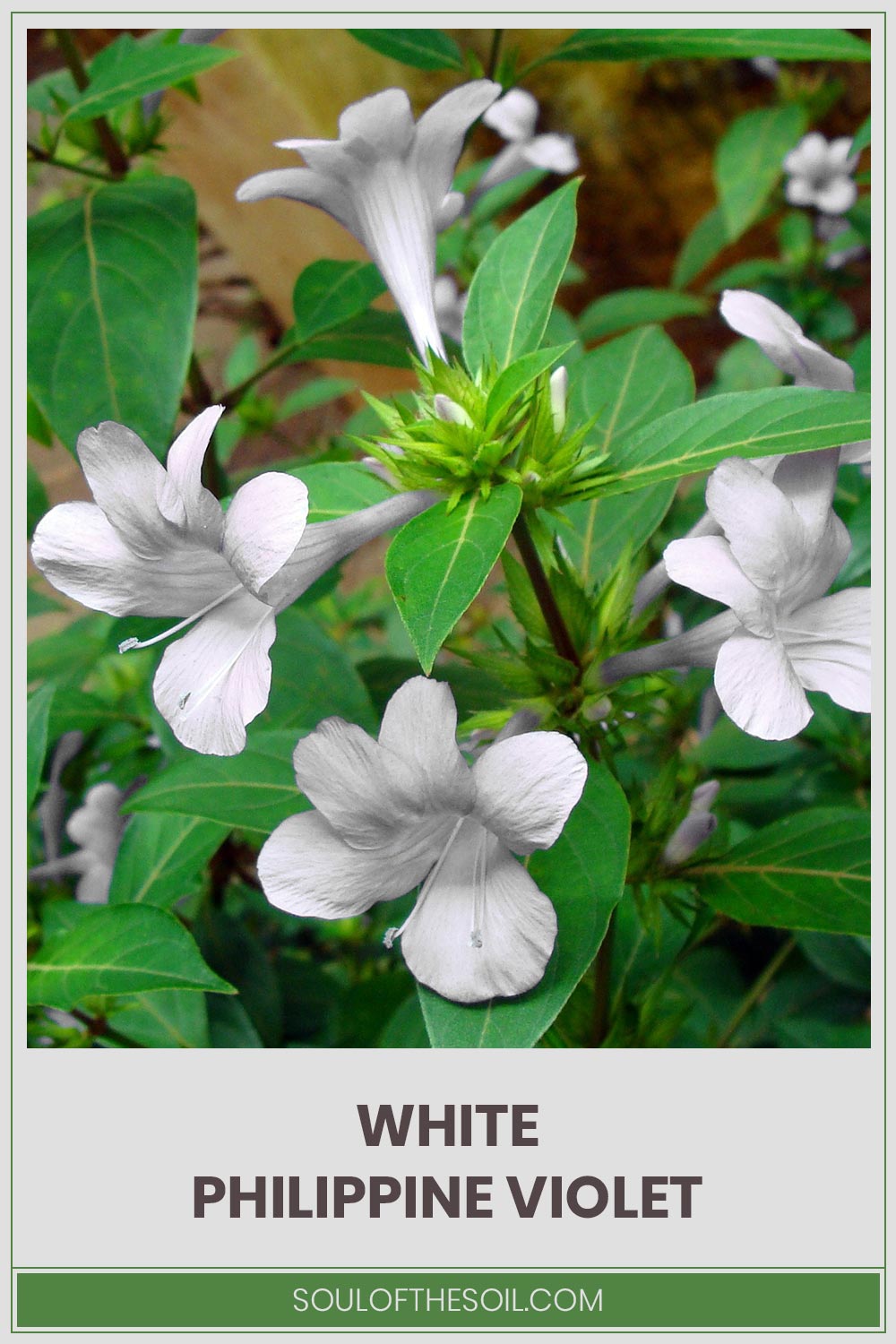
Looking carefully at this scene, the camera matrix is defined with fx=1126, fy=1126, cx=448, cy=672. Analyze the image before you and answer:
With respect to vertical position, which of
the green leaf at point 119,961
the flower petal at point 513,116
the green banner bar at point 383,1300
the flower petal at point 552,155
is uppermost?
the flower petal at point 513,116

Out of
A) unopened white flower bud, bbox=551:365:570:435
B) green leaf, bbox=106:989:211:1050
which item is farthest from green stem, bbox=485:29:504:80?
green leaf, bbox=106:989:211:1050

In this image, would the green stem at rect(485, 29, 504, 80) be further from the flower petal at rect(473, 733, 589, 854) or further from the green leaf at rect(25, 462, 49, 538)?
the flower petal at rect(473, 733, 589, 854)

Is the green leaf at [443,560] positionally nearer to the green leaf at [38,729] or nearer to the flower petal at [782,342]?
the flower petal at [782,342]

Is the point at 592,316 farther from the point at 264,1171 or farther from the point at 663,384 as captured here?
the point at 264,1171

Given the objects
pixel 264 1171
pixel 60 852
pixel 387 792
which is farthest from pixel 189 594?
pixel 60 852

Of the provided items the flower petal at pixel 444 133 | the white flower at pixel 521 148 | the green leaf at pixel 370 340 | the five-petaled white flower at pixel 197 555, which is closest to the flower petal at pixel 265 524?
the five-petaled white flower at pixel 197 555

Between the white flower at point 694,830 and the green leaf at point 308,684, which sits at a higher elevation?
the green leaf at point 308,684
